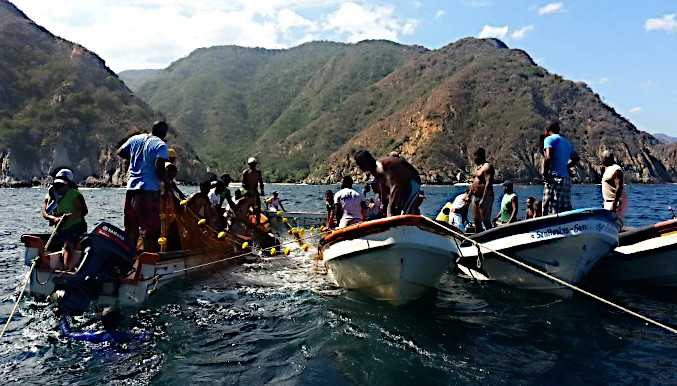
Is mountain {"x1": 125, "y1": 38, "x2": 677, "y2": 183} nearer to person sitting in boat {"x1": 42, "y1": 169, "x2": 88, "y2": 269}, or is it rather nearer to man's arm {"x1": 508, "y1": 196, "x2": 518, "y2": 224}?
man's arm {"x1": 508, "y1": 196, "x2": 518, "y2": 224}

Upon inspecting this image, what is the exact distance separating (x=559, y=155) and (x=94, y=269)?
8.36 m

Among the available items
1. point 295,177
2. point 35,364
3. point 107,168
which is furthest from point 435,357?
point 295,177

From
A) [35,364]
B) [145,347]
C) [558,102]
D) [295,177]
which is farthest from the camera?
[295,177]

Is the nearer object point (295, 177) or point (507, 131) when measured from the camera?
point (507, 131)

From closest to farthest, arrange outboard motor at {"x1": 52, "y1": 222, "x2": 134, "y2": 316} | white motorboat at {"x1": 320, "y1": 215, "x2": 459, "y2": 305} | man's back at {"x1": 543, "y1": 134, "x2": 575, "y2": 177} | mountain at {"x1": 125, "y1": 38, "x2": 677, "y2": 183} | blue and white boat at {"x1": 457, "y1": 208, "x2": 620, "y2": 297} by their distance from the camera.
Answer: outboard motor at {"x1": 52, "y1": 222, "x2": 134, "y2": 316} → white motorboat at {"x1": 320, "y1": 215, "x2": 459, "y2": 305} → blue and white boat at {"x1": 457, "y1": 208, "x2": 620, "y2": 297} → man's back at {"x1": 543, "y1": 134, "x2": 575, "y2": 177} → mountain at {"x1": 125, "y1": 38, "x2": 677, "y2": 183}

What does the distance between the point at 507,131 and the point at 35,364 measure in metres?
119

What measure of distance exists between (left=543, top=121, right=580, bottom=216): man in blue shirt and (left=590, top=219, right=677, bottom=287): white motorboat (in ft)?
4.64

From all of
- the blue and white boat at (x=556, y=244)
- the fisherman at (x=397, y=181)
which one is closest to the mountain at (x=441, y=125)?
the blue and white boat at (x=556, y=244)

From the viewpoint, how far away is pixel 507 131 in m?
114

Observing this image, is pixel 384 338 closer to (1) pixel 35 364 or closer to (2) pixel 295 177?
(1) pixel 35 364

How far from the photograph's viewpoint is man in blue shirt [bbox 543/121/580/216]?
29.8 ft

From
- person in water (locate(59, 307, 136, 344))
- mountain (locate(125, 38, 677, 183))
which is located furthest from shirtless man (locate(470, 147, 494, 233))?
mountain (locate(125, 38, 677, 183))

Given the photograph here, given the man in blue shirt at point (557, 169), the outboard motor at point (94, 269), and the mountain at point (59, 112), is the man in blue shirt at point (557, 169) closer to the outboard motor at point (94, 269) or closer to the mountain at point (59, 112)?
the outboard motor at point (94, 269)

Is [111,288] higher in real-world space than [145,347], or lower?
higher
